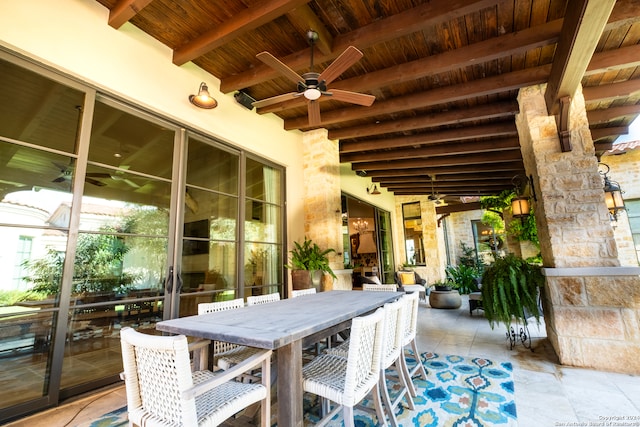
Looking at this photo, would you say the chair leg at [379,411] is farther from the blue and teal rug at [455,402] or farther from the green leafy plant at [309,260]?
the green leafy plant at [309,260]

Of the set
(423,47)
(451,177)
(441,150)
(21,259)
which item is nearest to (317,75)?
(423,47)

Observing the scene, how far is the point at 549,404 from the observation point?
6.86 feet

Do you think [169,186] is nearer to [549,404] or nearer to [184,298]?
[184,298]

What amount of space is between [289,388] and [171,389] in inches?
20.8

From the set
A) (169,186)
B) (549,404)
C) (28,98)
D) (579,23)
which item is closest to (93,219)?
(169,186)

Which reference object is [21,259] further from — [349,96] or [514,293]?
[514,293]

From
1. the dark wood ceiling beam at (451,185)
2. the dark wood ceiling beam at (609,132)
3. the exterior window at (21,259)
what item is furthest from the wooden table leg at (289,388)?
the dark wood ceiling beam at (451,185)

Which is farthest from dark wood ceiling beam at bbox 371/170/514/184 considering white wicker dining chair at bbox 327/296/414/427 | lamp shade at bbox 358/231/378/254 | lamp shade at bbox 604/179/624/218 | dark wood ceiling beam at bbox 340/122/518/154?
white wicker dining chair at bbox 327/296/414/427

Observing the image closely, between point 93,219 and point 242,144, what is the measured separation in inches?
81.5

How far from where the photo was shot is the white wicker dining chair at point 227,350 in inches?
80.0

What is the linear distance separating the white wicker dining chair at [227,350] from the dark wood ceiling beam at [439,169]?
16.7ft

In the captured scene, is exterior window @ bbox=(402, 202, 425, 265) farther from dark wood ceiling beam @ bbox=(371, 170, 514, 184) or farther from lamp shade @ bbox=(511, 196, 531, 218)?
lamp shade @ bbox=(511, 196, 531, 218)

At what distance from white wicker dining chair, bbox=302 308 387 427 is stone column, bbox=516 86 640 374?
2438mm

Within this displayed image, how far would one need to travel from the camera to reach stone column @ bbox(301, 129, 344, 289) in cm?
494
